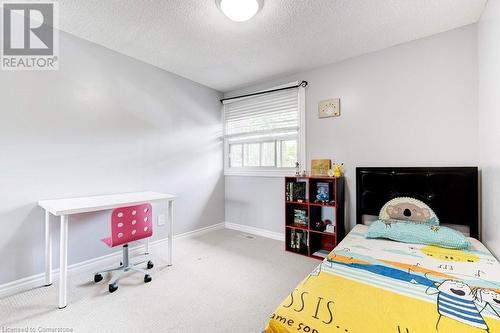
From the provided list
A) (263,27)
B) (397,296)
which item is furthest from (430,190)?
(263,27)

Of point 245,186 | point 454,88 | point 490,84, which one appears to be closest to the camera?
point 490,84

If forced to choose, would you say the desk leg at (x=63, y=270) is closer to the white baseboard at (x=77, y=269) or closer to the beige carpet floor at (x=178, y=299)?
the beige carpet floor at (x=178, y=299)

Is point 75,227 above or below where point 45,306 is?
above

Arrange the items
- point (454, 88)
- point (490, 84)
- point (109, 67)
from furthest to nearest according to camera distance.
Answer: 1. point (109, 67)
2. point (454, 88)
3. point (490, 84)

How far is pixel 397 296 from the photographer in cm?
110

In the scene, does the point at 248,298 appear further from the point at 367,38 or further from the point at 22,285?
the point at 367,38

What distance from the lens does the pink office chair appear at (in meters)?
2.02

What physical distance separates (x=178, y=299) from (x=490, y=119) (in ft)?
9.59

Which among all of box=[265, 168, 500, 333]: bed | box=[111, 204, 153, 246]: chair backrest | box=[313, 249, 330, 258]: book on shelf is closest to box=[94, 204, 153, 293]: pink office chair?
box=[111, 204, 153, 246]: chair backrest

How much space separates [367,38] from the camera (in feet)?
7.68

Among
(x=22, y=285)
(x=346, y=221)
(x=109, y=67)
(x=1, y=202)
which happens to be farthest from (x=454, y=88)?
(x=22, y=285)

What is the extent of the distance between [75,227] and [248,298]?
193cm

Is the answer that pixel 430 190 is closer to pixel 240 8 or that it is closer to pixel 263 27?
pixel 263 27

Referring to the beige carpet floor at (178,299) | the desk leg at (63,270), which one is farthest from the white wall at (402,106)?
the desk leg at (63,270)
